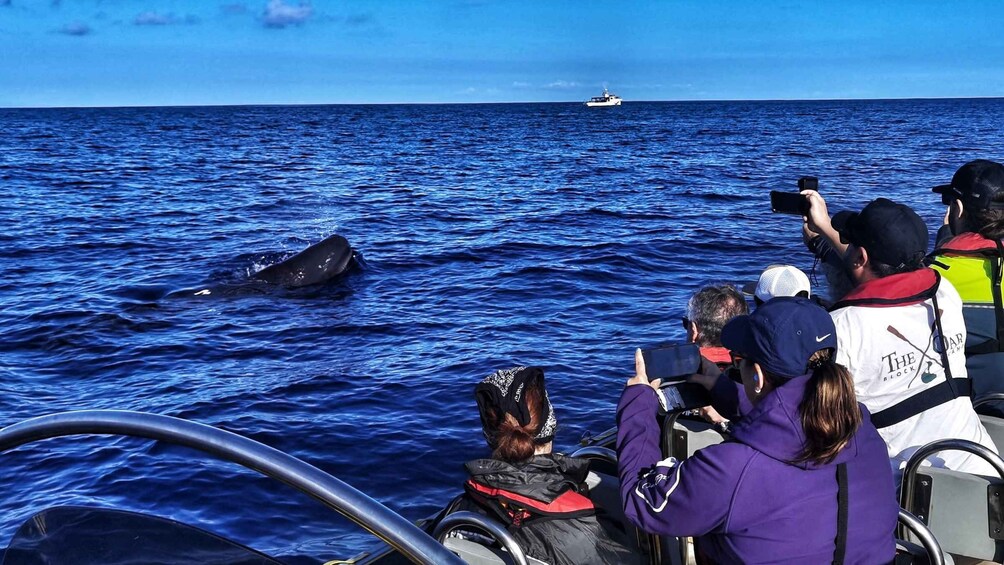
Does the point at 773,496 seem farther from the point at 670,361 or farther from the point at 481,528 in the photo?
the point at 481,528

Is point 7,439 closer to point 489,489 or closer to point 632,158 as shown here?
point 489,489

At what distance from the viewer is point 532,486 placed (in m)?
3.43

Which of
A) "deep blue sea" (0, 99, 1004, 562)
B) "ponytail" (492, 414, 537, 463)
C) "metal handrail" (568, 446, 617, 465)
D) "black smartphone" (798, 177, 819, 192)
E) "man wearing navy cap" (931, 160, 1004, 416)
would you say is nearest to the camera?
"ponytail" (492, 414, 537, 463)

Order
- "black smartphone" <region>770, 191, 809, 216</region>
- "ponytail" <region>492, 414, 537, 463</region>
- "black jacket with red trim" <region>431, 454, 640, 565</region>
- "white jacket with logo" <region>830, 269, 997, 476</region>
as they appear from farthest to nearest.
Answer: "black smartphone" <region>770, 191, 809, 216</region>, "white jacket with logo" <region>830, 269, 997, 476</region>, "ponytail" <region>492, 414, 537, 463</region>, "black jacket with red trim" <region>431, 454, 640, 565</region>

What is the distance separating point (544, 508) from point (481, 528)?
0.97ft

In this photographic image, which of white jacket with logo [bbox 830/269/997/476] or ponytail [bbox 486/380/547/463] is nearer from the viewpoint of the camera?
Answer: ponytail [bbox 486/380/547/463]

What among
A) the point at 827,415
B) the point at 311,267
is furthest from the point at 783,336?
the point at 311,267

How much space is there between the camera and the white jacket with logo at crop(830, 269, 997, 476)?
3955 millimetres

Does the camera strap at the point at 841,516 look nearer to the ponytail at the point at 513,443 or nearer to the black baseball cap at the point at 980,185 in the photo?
the ponytail at the point at 513,443

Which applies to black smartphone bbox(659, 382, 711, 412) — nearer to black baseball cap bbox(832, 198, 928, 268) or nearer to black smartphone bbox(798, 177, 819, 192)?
black baseball cap bbox(832, 198, 928, 268)

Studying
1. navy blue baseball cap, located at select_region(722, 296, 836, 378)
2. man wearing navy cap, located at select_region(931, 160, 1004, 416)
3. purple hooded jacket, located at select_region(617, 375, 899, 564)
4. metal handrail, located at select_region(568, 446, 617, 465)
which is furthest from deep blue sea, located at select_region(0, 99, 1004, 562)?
man wearing navy cap, located at select_region(931, 160, 1004, 416)

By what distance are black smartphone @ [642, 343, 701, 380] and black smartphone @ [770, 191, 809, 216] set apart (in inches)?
84.0

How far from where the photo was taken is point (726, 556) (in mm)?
2920

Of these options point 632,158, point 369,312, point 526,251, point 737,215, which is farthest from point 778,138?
point 369,312
